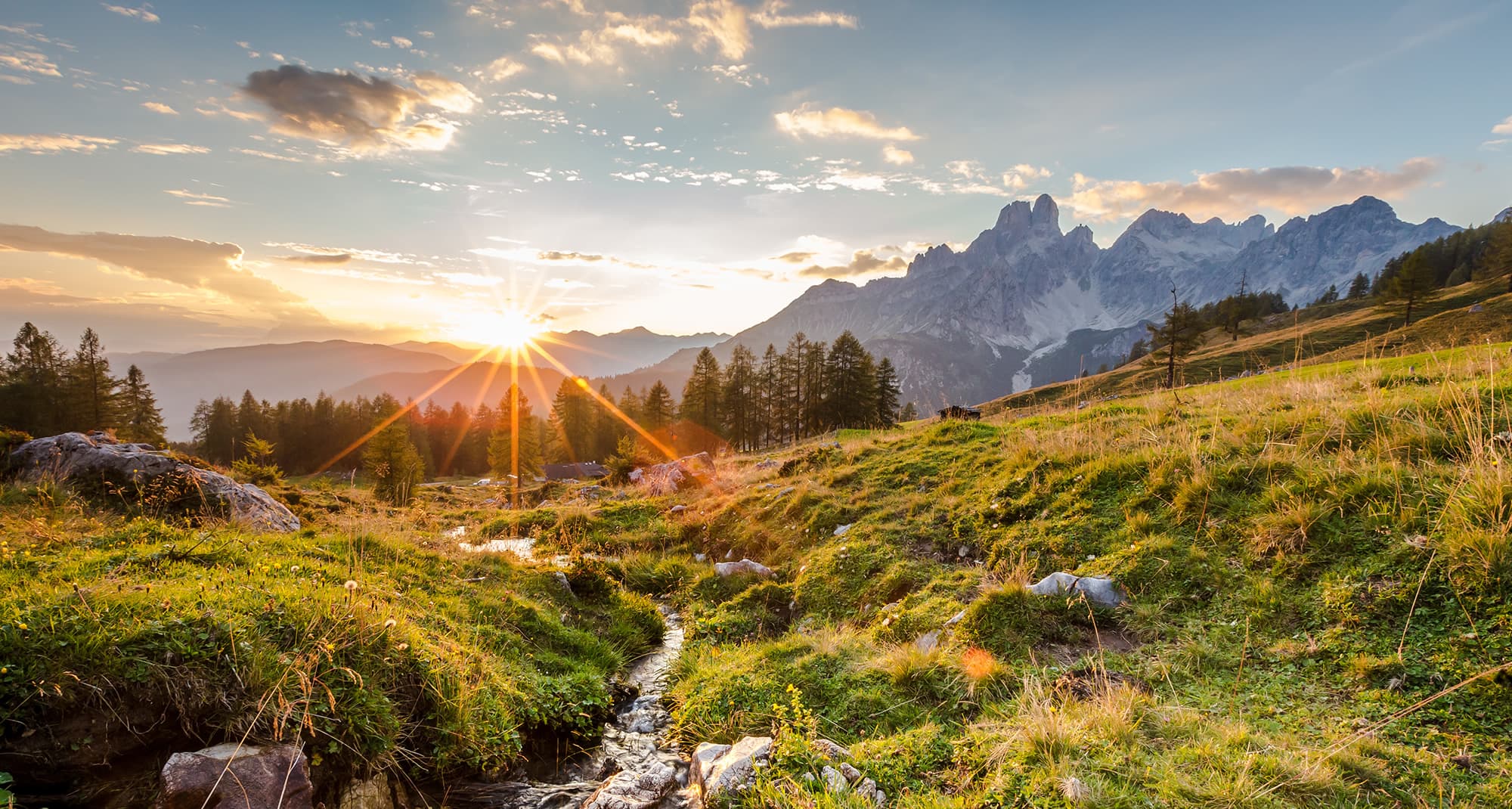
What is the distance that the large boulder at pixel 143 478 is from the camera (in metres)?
10.5

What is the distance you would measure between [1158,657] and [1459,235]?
8310 inches

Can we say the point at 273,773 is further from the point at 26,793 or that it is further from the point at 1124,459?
the point at 1124,459

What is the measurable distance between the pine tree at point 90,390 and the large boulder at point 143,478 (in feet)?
199

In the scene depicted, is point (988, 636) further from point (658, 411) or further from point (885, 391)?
point (658, 411)

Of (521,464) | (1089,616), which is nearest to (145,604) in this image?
(1089,616)

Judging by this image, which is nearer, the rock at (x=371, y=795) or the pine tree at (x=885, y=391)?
the rock at (x=371, y=795)

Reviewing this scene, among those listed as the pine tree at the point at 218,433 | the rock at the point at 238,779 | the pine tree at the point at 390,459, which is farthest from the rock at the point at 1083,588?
the pine tree at the point at 218,433

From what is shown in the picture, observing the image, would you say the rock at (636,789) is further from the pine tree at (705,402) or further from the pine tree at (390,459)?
the pine tree at (705,402)

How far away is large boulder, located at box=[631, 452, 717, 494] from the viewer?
23.2 m

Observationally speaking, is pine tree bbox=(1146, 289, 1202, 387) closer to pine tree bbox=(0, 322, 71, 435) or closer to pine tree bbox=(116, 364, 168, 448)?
pine tree bbox=(116, 364, 168, 448)

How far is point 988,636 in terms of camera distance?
6.59 m

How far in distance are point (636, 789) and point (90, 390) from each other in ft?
258

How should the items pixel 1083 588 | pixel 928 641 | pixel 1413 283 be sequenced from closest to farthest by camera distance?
1. pixel 1083 588
2. pixel 928 641
3. pixel 1413 283

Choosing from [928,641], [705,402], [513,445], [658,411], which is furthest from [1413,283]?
[513,445]
